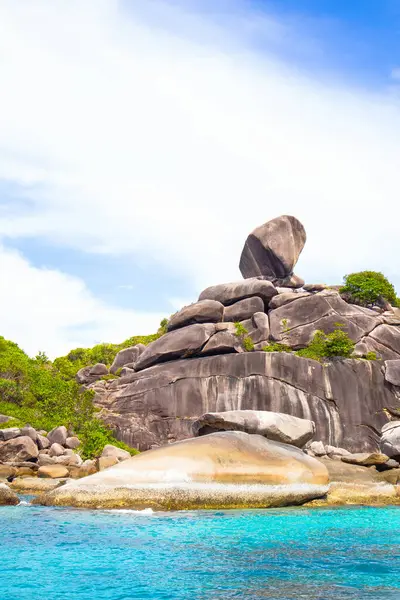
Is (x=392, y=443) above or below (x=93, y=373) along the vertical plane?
below

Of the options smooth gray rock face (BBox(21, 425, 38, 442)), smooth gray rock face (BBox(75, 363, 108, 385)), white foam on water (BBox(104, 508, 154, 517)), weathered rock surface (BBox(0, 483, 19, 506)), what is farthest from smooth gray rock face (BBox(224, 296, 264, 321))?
white foam on water (BBox(104, 508, 154, 517))

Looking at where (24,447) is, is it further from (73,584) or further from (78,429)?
(73,584)

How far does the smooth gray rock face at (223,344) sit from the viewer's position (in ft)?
128

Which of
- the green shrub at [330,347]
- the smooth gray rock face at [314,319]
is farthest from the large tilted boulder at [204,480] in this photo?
the smooth gray rock face at [314,319]

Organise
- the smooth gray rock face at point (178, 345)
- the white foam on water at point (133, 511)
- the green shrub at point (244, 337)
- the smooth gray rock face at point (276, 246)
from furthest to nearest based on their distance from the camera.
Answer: the smooth gray rock face at point (276, 246) → the smooth gray rock face at point (178, 345) → the green shrub at point (244, 337) → the white foam on water at point (133, 511)

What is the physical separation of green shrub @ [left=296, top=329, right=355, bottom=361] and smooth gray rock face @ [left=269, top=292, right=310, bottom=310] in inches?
180

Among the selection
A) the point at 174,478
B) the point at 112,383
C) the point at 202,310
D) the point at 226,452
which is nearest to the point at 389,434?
the point at 226,452

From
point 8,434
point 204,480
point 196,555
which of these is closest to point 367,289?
point 8,434

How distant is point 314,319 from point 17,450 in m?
20.5

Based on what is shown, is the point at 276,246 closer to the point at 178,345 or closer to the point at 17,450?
the point at 178,345

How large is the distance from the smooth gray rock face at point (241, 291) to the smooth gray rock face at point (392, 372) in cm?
983

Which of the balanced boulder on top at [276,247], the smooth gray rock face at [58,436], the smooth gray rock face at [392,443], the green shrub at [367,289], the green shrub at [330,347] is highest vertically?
the balanced boulder on top at [276,247]

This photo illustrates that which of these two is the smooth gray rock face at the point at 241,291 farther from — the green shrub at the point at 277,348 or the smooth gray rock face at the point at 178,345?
the green shrub at the point at 277,348

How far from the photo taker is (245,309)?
4212cm
